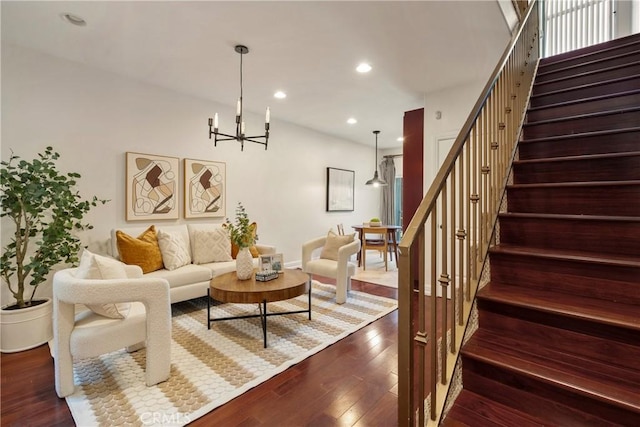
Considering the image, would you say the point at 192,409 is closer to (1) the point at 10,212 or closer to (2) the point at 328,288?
(1) the point at 10,212

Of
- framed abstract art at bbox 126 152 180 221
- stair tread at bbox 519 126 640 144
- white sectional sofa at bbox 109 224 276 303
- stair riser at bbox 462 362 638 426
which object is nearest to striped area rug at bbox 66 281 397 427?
white sectional sofa at bbox 109 224 276 303

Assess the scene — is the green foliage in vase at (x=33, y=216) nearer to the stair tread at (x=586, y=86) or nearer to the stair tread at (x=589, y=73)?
the stair tread at (x=586, y=86)

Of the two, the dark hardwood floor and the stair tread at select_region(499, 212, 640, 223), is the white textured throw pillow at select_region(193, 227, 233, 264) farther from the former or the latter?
the stair tread at select_region(499, 212, 640, 223)

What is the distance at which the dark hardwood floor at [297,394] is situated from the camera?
173cm

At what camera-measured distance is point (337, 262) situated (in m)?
3.84

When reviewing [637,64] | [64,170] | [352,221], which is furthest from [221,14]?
[352,221]

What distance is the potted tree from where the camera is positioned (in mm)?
2539

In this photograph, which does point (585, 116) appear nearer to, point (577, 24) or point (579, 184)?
point (579, 184)

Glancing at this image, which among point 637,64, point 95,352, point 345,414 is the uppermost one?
point 637,64

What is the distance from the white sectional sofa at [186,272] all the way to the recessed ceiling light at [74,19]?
1.97m

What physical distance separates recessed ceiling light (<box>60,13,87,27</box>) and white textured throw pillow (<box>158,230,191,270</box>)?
81.0 inches

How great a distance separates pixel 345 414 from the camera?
1769 millimetres

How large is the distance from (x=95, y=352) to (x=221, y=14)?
8.59ft

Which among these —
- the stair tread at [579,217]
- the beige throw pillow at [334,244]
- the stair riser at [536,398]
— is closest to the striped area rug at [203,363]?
the beige throw pillow at [334,244]
